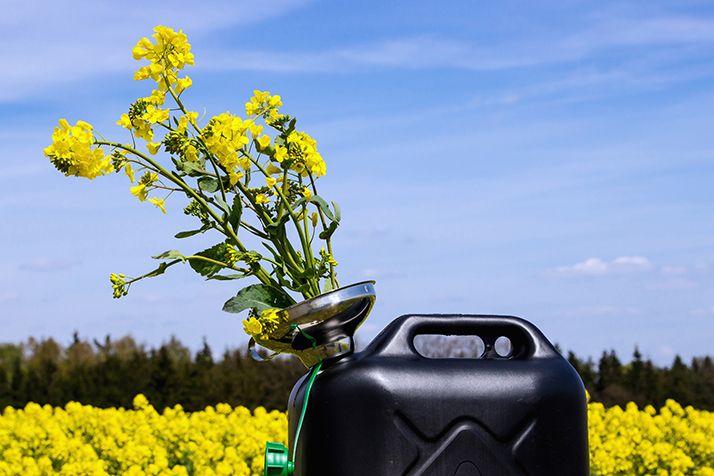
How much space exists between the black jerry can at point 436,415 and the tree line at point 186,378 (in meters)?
5.18

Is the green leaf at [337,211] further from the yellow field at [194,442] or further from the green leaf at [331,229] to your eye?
the yellow field at [194,442]

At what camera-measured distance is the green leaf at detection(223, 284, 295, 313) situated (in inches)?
80.4

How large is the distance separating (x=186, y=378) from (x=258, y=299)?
524 centimetres

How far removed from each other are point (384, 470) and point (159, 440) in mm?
3168

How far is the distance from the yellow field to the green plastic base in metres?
1.81

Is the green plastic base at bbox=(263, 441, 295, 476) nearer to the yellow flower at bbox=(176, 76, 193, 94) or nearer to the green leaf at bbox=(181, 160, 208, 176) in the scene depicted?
the green leaf at bbox=(181, 160, 208, 176)

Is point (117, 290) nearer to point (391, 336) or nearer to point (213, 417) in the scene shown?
point (391, 336)

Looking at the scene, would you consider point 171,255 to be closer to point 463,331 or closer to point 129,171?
point 129,171

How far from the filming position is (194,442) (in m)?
4.77

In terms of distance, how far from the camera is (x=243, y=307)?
2039mm

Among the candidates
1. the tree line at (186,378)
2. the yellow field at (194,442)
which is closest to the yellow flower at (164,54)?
the yellow field at (194,442)

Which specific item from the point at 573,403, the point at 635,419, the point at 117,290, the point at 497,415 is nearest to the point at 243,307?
the point at 117,290

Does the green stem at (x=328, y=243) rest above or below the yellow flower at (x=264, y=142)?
below

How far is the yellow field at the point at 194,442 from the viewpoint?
418cm
